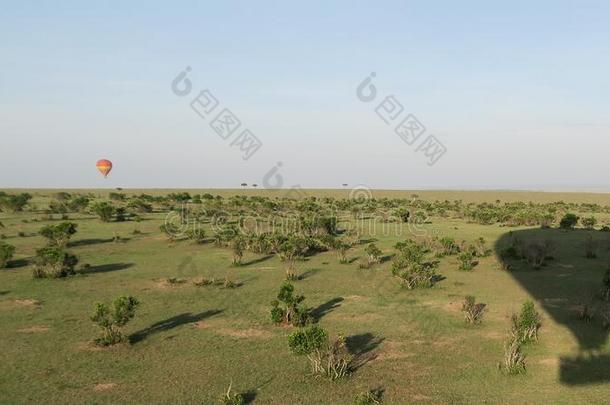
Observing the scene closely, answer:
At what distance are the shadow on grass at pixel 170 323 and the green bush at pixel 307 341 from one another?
5287 millimetres

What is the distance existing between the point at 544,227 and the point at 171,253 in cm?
3284

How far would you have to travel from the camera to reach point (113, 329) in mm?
14508

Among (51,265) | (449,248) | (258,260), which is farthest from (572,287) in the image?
(51,265)

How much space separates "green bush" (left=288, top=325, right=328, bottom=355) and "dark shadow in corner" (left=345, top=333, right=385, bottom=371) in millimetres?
1213

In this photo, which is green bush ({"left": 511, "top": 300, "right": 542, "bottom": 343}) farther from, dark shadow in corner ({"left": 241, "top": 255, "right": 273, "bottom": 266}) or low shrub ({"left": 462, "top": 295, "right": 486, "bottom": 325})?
dark shadow in corner ({"left": 241, "top": 255, "right": 273, "bottom": 266})

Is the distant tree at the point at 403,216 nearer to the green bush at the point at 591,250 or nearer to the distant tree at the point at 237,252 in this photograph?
the green bush at the point at 591,250

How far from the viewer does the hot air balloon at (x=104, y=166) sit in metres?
66.2

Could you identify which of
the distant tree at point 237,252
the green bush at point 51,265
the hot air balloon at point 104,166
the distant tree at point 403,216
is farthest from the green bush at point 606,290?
the hot air balloon at point 104,166

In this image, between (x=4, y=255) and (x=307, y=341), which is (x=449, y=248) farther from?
(x=4, y=255)

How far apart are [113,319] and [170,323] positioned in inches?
79.7

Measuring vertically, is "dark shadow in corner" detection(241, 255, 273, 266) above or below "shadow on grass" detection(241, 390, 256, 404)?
above

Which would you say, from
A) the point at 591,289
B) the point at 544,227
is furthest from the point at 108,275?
the point at 544,227

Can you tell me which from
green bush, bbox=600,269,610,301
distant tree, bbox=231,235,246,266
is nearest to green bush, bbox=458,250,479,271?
green bush, bbox=600,269,610,301

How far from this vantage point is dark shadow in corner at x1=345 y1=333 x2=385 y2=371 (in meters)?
13.1
